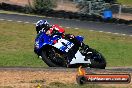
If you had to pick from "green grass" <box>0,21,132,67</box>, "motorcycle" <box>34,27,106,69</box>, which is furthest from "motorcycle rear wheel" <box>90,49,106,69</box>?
"green grass" <box>0,21,132,67</box>

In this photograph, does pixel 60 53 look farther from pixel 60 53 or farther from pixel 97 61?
pixel 97 61

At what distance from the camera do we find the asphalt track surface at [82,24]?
33.8 meters

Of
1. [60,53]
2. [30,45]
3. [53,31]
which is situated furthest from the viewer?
[30,45]

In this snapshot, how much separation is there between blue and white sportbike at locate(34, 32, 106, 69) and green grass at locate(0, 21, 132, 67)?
5.01m

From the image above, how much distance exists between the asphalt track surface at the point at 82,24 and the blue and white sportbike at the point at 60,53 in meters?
19.3

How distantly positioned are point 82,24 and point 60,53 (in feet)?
69.6

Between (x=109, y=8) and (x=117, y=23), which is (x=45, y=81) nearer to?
(x=117, y=23)

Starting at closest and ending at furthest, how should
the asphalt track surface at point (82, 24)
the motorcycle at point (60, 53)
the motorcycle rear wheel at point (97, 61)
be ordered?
1. the motorcycle at point (60, 53)
2. the motorcycle rear wheel at point (97, 61)
3. the asphalt track surface at point (82, 24)

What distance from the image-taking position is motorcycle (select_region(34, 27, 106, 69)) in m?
14.0

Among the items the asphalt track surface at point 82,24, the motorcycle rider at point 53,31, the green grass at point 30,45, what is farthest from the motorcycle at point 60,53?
the asphalt track surface at point 82,24

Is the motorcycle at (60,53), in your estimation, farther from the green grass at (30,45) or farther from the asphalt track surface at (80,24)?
the asphalt track surface at (80,24)

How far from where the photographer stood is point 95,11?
40.8m

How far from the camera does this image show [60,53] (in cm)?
1415

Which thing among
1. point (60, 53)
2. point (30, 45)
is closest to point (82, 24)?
point (30, 45)
